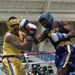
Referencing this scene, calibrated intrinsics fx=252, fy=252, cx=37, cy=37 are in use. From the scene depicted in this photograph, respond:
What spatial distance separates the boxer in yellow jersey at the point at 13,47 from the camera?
11.5 feet

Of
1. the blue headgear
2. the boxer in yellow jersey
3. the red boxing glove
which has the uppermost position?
the blue headgear

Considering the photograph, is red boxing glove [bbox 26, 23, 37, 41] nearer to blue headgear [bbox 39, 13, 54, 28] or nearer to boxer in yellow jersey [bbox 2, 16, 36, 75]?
boxer in yellow jersey [bbox 2, 16, 36, 75]

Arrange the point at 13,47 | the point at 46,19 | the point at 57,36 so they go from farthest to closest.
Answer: the point at 13,47 < the point at 46,19 < the point at 57,36

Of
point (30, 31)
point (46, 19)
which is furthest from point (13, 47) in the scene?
point (46, 19)

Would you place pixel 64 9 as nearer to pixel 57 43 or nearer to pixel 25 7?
pixel 25 7

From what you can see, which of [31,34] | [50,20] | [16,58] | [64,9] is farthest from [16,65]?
[64,9]

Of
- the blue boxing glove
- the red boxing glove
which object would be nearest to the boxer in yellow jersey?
the red boxing glove

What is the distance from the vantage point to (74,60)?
3.51 metres

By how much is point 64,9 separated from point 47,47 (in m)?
3.75

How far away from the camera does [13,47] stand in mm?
3662

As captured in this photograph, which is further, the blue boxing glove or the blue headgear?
the blue headgear

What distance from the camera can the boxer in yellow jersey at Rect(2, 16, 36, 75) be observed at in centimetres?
352

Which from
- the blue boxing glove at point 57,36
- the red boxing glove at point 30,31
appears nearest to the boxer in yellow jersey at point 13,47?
the red boxing glove at point 30,31

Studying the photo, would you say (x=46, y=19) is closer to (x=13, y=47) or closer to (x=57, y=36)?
(x=57, y=36)
